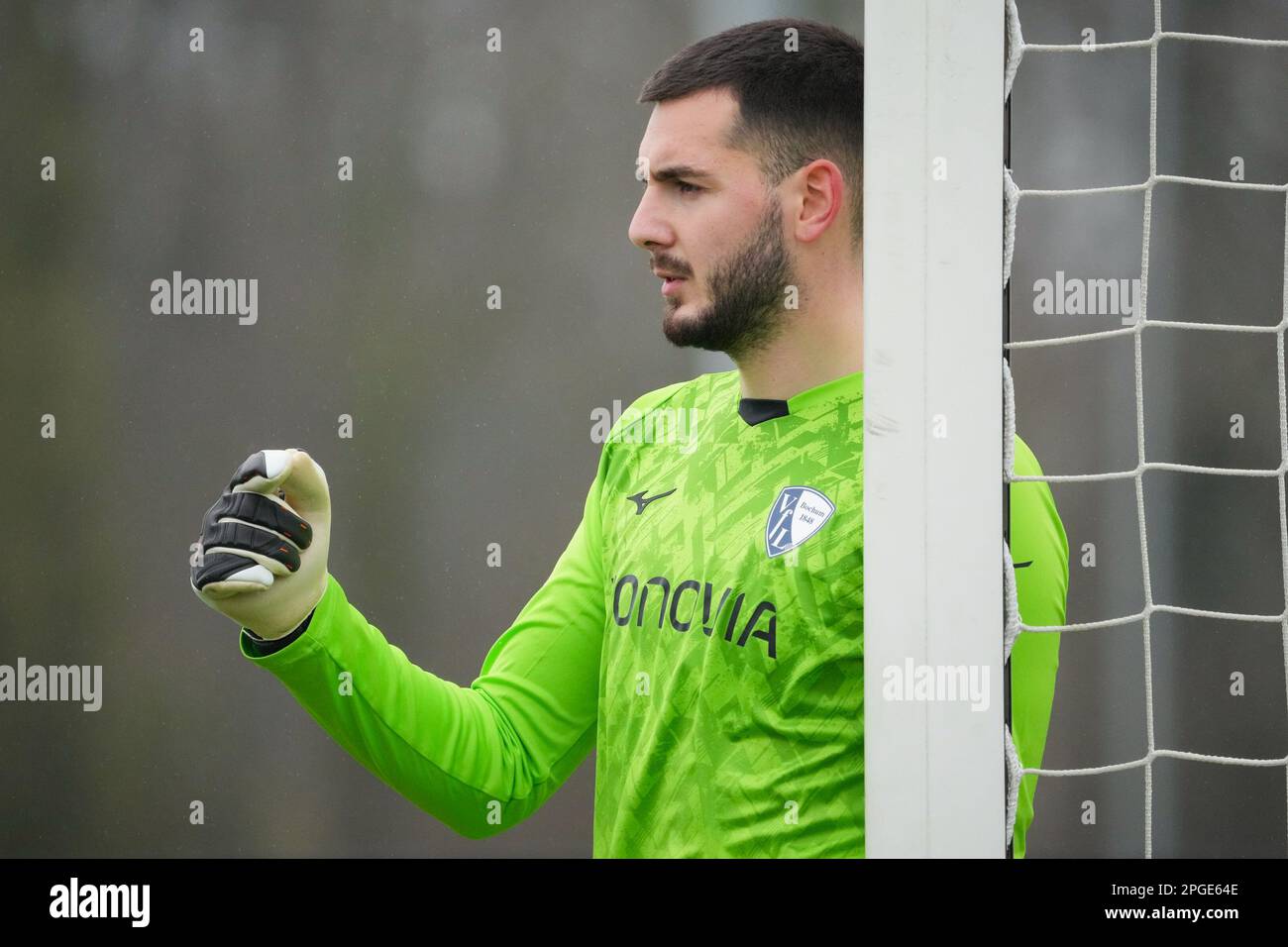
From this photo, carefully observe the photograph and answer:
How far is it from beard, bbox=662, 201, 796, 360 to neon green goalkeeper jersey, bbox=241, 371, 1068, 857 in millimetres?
62

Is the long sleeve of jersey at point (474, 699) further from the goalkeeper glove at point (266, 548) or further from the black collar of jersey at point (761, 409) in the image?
the black collar of jersey at point (761, 409)

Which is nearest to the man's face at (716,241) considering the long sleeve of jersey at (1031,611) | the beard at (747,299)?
the beard at (747,299)

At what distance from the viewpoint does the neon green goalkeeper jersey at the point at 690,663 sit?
91 centimetres

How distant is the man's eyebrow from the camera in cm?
106

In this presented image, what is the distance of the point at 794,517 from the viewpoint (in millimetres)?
965

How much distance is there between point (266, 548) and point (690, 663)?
0.35 m

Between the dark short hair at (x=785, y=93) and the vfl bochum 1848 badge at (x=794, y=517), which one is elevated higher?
the dark short hair at (x=785, y=93)

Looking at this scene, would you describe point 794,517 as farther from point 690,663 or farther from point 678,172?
point 678,172

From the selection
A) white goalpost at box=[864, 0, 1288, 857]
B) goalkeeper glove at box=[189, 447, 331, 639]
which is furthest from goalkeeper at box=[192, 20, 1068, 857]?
white goalpost at box=[864, 0, 1288, 857]

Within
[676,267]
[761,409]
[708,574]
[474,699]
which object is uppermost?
[676,267]

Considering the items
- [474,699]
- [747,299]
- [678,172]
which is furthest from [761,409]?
[474,699]

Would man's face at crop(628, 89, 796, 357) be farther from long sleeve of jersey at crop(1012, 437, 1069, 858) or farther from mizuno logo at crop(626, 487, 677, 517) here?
long sleeve of jersey at crop(1012, 437, 1069, 858)
